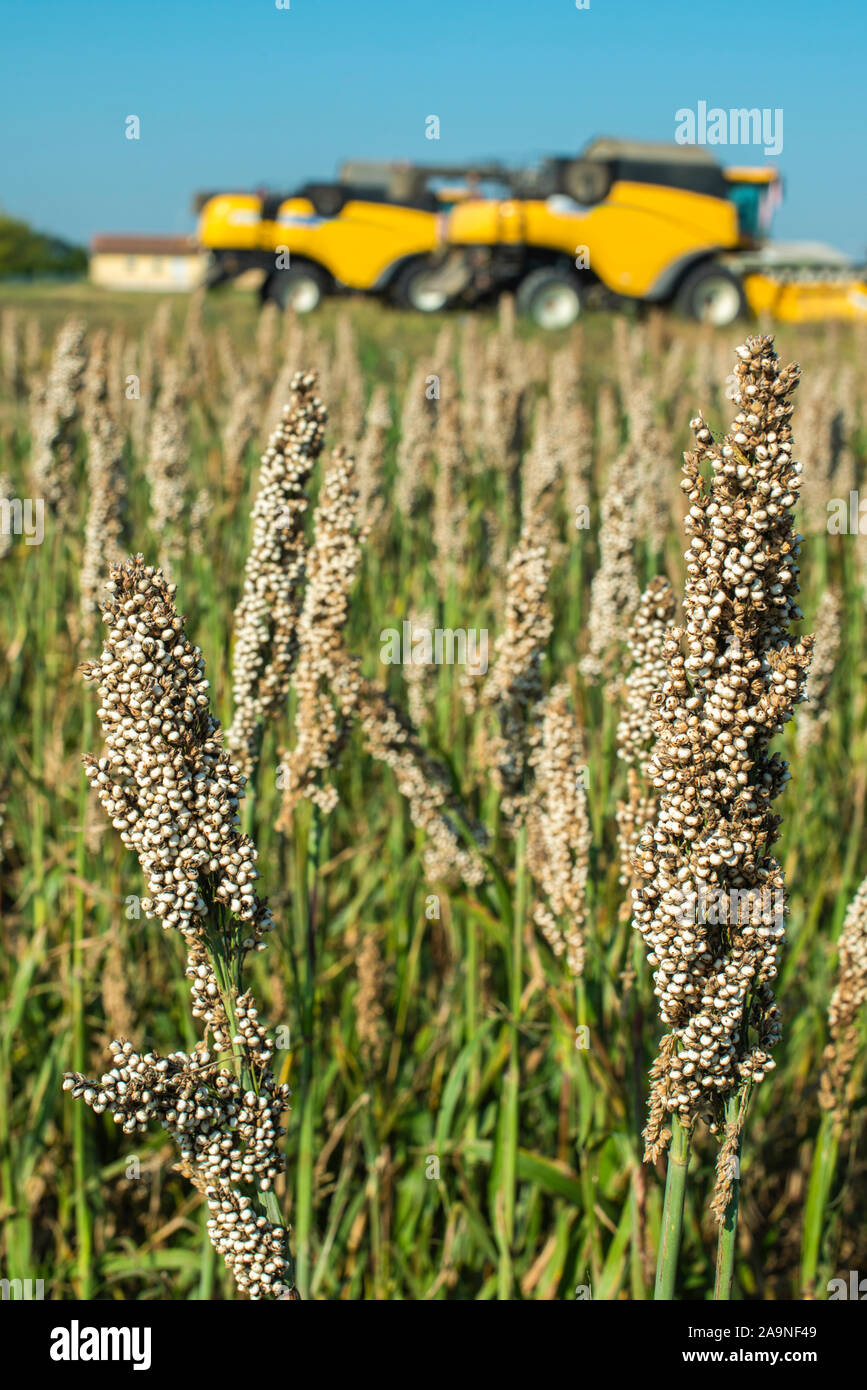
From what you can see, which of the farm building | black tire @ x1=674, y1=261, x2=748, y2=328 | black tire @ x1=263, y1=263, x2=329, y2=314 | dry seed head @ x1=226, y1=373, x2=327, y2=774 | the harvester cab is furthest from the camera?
the farm building

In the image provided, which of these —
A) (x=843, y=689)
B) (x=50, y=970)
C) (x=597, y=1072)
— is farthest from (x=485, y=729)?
(x=843, y=689)

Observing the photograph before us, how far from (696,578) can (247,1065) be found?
72 cm

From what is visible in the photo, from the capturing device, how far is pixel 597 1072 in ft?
7.84

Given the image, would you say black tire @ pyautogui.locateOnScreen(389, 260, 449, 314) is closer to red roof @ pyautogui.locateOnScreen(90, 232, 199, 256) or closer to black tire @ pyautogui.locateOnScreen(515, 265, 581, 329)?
black tire @ pyautogui.locateOnScreen(515, 265, 581, 329)

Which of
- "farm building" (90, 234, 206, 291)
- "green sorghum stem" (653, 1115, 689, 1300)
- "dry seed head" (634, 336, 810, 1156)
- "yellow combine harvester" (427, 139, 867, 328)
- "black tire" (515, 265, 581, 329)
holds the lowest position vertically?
"green sorghum stem" (653, 1115, 689, 1300)

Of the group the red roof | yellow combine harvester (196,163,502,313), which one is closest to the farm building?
the red roof

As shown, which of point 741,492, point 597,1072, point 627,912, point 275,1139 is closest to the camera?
point 741,492

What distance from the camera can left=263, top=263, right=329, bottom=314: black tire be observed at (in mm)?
22125

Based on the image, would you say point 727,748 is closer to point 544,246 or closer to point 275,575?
point 275,575

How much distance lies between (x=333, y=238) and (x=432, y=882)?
21.8 m

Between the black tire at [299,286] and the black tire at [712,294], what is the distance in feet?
22.2

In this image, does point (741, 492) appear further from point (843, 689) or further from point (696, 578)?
point (843, 689)

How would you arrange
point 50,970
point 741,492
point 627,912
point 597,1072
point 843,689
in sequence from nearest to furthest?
point 741,492 → point 627,912 → point 597,1072 → point 50,970 → point 843,689

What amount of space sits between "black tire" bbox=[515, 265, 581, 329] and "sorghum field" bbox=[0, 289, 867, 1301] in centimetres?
1721
